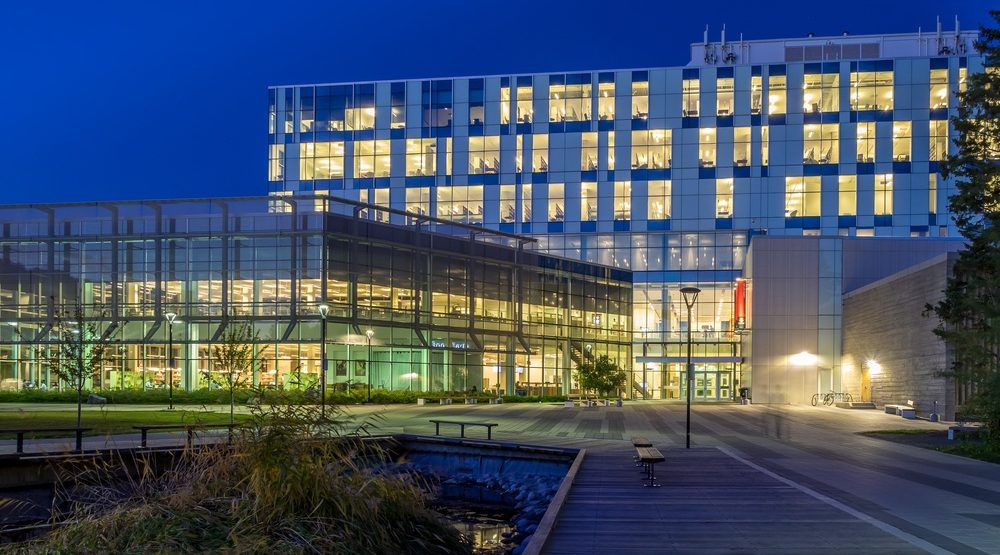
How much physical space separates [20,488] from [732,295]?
193 ft

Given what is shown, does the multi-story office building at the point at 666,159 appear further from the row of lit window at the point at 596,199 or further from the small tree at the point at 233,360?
the small tree at the point at 233,360

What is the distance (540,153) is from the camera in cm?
7556

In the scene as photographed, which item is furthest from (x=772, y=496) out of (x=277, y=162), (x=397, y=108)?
(x=277, y=162)

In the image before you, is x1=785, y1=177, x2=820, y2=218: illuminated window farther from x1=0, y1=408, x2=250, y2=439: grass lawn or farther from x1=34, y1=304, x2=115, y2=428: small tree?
x1=0, y1=408, x2=250, y2=439: grass lawn

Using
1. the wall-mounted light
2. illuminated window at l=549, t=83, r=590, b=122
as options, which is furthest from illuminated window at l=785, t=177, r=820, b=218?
illuminated window at l=549, t=83, r=590, b=122

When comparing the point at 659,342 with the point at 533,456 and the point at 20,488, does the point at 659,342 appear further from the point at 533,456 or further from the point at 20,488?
the point at 20,488

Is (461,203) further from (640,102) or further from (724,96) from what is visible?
(724,96)

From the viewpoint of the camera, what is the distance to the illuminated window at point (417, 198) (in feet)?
252

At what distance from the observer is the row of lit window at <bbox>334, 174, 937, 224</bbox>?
233 ft

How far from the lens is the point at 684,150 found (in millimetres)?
73250

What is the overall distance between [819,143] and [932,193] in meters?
10.0

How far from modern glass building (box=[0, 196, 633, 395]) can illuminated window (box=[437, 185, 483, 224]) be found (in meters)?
22.5

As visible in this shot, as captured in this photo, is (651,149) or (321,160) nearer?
(651,149)

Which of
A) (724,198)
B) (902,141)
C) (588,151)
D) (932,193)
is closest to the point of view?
(932,193)
